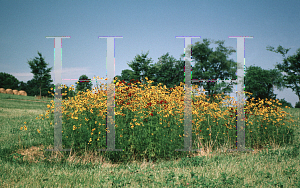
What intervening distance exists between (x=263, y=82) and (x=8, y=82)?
4530cm

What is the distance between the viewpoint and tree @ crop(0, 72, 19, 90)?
39469 millimetres

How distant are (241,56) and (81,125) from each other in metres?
4.59

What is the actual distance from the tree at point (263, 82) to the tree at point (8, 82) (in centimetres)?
4219

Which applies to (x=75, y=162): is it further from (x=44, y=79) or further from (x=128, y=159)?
(x=44, y=79)

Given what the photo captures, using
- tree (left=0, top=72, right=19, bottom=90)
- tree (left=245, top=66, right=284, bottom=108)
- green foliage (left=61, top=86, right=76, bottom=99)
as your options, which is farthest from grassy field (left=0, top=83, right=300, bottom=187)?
tree (left=0, top=72, right=19, bottom=90)

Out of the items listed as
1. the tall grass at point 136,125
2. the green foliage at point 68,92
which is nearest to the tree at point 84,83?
the green foliage at point 68,92

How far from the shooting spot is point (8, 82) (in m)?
39.8

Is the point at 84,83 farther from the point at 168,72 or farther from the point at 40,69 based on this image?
the point at 40,69

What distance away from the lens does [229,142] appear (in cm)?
577

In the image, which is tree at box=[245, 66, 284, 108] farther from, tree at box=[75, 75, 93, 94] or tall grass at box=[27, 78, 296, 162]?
tree at box=[75, 75, 93, 94]

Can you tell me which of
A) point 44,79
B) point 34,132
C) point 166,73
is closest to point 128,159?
point 34,132

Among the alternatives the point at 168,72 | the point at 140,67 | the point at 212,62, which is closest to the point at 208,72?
the point at 212,62

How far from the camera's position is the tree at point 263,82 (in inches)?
1197

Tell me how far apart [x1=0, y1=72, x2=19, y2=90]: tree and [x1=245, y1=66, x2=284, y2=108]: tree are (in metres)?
42.2
